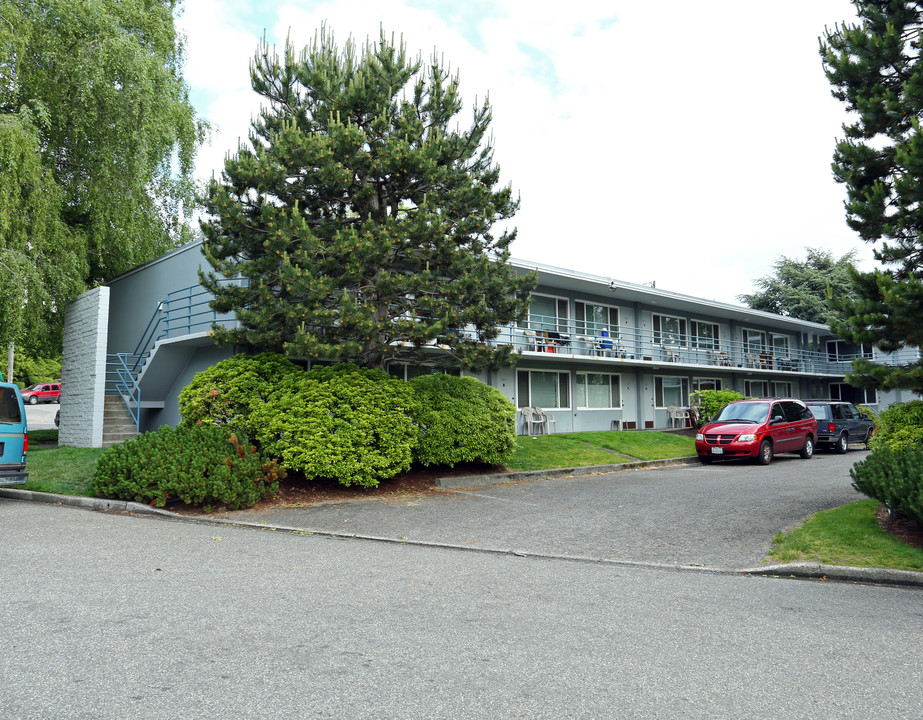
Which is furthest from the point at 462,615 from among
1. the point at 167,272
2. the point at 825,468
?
the point at 167,272

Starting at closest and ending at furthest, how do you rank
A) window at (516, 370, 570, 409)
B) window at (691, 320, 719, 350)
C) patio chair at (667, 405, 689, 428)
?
window at (516, 370, 570, 409), patio chair at (667, 405, 689, 428), window at (691, 320, 719, 350)

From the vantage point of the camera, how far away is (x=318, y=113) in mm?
13562

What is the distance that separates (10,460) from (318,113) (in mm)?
8287

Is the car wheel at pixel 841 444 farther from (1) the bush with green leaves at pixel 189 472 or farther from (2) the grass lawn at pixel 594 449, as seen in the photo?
(1) the bush with green leaves at pixel 189 472

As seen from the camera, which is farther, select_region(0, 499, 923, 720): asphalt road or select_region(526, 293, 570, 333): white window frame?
select_region(526, 293, 570, 333): white window frame

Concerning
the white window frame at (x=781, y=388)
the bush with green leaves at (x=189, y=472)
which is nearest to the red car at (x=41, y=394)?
the bush with green leaves at (x=189, y=472)

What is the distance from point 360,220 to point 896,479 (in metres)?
10.3

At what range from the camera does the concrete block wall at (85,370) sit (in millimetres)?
18031

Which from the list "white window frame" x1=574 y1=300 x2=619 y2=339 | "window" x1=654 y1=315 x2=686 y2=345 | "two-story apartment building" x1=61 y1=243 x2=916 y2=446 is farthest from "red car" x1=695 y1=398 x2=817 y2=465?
"window" x1=654 y1=315 x2=686 y2=345

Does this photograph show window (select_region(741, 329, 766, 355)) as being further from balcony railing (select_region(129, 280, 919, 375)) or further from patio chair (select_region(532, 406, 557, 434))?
patio chair (select_region(532, 406, 557, 434))

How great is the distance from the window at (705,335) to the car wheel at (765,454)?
14.4 m

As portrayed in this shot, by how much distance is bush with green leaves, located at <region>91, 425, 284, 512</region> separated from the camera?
10.9m

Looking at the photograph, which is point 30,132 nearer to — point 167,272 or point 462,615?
point 167,272

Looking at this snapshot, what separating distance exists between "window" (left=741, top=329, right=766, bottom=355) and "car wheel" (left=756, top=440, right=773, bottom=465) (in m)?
19.1
